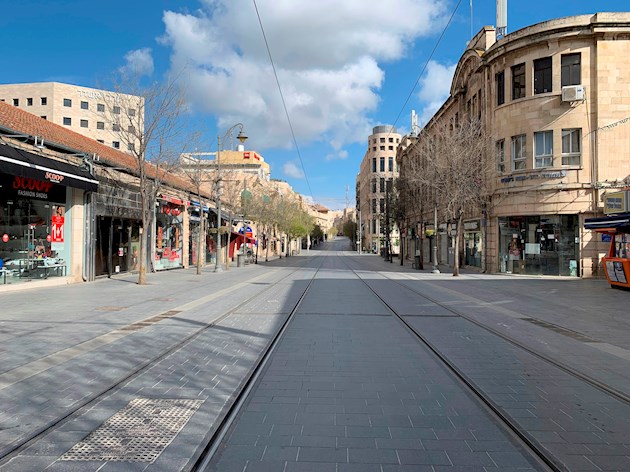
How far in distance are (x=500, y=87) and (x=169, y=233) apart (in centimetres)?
2148

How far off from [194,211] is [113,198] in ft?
39.8

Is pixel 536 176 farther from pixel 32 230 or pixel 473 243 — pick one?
pixel 32 230

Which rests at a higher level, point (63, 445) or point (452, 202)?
point (452, 202)

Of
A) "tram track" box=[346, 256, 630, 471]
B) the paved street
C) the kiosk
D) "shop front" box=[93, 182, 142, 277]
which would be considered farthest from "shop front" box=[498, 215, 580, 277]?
"shop front" box=[93, 182, 142, 277]

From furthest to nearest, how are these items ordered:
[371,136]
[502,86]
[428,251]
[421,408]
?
[371,136], [428,251], [502,86], [421,408]

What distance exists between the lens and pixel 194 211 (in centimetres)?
3394

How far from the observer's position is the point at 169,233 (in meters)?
29.7

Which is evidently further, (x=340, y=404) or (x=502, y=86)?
(x=502, y=86)

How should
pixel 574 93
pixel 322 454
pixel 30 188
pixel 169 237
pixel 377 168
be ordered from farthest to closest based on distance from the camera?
pixel 377 168
pixel 169 237
pixel 574 93
pixel 30 188
pixel 322 454

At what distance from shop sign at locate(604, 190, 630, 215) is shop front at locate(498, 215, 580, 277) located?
199 cm

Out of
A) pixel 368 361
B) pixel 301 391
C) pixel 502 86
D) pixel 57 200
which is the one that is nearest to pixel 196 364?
pixel 301 391

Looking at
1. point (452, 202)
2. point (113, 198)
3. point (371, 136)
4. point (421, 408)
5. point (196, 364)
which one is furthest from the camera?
point (371, 136)

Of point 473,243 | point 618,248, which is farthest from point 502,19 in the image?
point 618,248

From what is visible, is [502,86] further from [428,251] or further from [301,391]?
[301,391]
